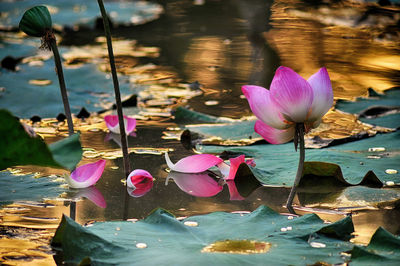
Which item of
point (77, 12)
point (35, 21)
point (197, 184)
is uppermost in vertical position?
point (35, 21)

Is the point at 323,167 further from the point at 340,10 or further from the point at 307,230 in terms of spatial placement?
the point at 340,10

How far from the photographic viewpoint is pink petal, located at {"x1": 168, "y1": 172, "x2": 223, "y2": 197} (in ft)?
4.55

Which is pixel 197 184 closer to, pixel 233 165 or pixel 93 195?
pixel 233 165

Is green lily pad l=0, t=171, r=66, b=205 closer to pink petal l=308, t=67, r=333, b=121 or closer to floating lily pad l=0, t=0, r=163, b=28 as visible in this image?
pink petal l=308, t=67, r=333, b=121

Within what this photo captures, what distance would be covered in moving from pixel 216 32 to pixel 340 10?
114cm

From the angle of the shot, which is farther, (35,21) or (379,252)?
(35,21)

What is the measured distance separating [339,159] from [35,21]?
0.83 m

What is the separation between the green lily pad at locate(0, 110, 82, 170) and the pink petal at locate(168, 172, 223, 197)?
1.75ft

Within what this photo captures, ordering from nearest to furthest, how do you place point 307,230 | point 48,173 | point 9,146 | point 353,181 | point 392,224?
point 9,146
point 307,230
point 392,224
point 353,181
point 48,173

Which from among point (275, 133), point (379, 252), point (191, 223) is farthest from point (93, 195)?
point (379, 252)

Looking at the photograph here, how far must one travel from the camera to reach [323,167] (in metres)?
1.42

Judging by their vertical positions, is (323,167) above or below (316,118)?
below

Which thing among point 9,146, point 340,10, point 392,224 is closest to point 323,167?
point 392,224

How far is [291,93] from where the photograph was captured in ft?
3.53
